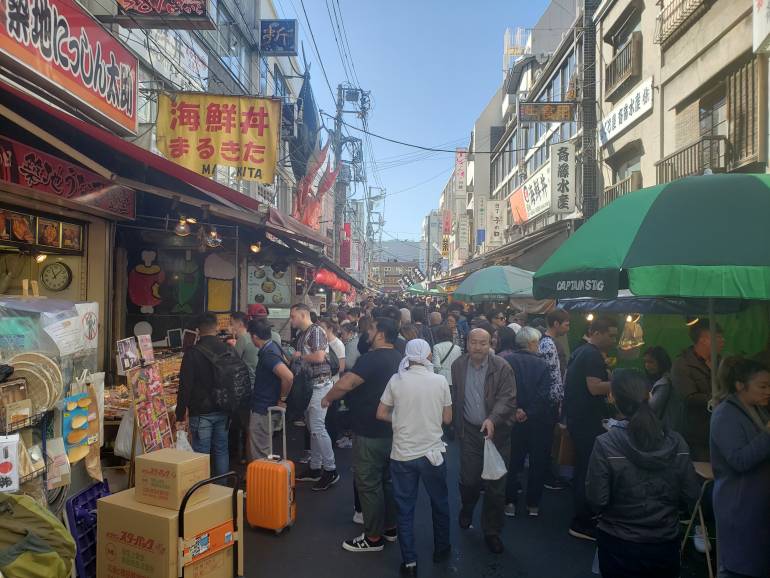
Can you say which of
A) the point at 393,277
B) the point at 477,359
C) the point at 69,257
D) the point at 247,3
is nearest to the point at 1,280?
the point at 69,257

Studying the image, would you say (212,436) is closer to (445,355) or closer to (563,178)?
(445,355)

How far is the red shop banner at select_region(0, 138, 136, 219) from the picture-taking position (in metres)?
4.79

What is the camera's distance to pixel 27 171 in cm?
498

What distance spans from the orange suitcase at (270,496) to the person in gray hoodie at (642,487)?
2939mm

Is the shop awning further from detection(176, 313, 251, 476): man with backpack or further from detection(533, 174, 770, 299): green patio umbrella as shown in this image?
detection(533, 174, 770, 299): green patio umbrella

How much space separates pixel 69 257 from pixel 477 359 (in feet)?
17.8

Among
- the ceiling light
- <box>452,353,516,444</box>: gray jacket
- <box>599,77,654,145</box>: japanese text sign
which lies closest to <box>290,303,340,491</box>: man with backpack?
<box>452,353,516,444</box>: gray jacket

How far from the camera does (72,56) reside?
603 cm

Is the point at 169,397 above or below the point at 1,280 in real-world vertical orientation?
below

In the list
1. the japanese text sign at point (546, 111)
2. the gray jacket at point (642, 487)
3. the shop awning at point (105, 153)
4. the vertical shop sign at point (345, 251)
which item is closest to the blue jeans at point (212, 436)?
A: the shop awning at point (105, 153)

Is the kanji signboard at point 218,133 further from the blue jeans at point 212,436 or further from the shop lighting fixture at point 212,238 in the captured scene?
the blue jeans at point 212,436

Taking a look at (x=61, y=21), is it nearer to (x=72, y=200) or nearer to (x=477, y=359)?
(x=72, y=200)

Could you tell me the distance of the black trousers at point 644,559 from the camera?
287cm

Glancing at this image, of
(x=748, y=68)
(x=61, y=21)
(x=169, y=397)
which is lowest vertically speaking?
(x=169, y=397)
